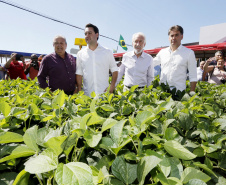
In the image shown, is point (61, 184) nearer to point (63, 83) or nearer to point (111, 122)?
point (111, 122)

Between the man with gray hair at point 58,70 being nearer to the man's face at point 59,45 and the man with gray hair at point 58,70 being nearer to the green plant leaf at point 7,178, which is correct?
the man's face at point 59,45

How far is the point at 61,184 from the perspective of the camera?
0.47m

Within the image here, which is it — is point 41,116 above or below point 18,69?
below

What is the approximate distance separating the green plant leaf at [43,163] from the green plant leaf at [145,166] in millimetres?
268

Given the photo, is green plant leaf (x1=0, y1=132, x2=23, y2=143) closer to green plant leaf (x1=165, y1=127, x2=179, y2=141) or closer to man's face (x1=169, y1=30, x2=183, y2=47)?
green plant leaf (x1=165, y1=127, x2=179, y2=141)

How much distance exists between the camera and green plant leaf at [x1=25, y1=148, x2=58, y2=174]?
50 centimetres

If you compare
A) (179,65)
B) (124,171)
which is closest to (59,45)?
(179,65)

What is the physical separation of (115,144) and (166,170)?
0.70 feet

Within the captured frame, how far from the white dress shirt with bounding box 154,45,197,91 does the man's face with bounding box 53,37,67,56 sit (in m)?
1.94

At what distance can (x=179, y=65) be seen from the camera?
3.17 m

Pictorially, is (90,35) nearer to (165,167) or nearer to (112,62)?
(112,62)

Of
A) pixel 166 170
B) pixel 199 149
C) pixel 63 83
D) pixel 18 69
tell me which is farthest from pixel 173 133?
pixel 18 69

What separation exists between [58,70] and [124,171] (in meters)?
2.93

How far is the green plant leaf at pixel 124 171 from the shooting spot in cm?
58
